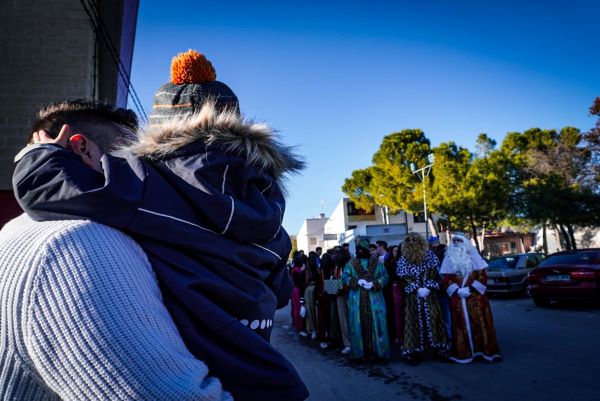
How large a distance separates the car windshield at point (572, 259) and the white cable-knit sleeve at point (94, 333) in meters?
12.0

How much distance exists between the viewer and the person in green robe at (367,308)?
Answer: 6.25 m

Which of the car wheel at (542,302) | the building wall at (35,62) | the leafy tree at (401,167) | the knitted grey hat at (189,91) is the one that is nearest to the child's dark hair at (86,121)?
the knitted grey hat at (189,91)

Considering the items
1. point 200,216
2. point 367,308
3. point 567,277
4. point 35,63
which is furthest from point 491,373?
point 35,63

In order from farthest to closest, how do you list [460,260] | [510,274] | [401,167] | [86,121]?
[401,167], [510,274], [460,260], [86,121]

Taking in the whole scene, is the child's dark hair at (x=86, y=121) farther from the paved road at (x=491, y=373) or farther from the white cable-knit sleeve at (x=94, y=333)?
the paved road at (x=491, y=373)

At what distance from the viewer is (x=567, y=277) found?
984 cm

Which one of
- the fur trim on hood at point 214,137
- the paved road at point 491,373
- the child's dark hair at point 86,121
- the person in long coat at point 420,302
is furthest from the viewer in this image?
the person in long coat at point 420,302

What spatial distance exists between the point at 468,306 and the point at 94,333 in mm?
6205

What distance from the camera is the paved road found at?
4.41m

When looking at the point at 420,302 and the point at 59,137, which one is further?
the point at 420,302

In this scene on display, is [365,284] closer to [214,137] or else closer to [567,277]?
[214,137]

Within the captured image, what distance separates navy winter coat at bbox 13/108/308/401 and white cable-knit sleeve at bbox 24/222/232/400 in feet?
Answer: 0.36

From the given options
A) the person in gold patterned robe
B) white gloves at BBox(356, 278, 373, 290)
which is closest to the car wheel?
the person in gold patterned robe

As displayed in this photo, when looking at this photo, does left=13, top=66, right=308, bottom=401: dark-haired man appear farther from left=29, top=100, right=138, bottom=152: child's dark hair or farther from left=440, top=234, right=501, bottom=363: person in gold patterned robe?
left=440, top=234, right=501, bottom=363: person in gold patterned robe
